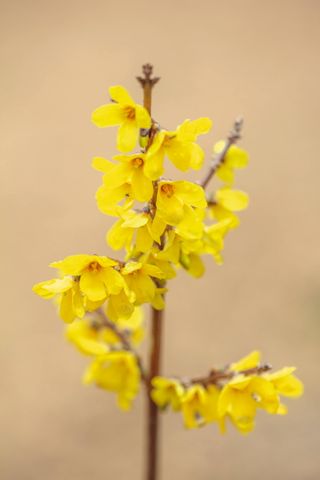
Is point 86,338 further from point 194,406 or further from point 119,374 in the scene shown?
point 194,406

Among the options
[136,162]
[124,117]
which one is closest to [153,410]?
[136,162]

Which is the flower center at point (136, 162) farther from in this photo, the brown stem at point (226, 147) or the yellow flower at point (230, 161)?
the yellow flower at point (230, 161)

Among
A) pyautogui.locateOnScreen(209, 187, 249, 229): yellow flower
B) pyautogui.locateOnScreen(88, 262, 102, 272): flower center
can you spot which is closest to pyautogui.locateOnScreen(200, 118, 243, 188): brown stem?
pyautogui.locateOnScreen(209, 187, 249, 229): yellow flower

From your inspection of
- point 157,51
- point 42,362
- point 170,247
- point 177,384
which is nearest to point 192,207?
point 170,247

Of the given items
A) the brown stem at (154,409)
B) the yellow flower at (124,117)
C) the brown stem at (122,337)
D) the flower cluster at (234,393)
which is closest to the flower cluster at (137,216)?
the yellow flower at (124,117)

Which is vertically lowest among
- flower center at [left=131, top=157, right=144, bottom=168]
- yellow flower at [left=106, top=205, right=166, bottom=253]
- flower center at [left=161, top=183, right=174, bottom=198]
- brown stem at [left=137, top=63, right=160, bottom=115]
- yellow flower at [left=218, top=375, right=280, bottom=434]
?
yellow flower at [left=218, top=375, right=280, bottom=434]

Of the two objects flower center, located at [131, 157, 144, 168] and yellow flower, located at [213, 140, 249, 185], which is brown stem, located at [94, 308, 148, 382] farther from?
flower center, located at [131, 157, 144, 168]
